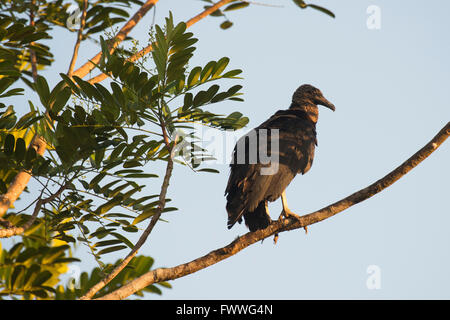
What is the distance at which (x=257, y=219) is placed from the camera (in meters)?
4.13

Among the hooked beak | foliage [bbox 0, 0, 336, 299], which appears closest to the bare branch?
foliage [bbox 0, 0, 336, 299]

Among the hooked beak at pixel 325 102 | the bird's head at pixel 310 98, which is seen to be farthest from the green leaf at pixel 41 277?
the hooked beak at pixel 325 102

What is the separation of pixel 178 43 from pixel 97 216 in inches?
46.0

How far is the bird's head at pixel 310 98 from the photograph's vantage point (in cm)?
561

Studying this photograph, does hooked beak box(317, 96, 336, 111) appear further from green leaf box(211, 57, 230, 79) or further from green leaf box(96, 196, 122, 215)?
green leaf box(96, 196, 122, 215)

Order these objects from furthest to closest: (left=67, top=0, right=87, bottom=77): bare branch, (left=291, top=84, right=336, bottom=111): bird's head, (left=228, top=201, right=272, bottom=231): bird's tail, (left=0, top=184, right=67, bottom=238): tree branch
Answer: (left=291, top=84, right=336, bottom=111): bird's head → (left=67, top=0, right=87, bottom=77): bare branch → (left=228, top=201, right=272, bottom=231): bird's tail → (left=0, top=184, right=67, bottom=238): tree branch

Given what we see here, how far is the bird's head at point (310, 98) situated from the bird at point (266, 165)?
0.52 metres

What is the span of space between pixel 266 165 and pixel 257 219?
49 centimetres

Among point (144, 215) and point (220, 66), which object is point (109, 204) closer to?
point (144, 215)

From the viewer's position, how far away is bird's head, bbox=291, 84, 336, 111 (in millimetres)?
5614

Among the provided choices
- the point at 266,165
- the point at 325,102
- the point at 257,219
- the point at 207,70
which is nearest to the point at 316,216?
the point at 257,219

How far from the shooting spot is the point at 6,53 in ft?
10.7
